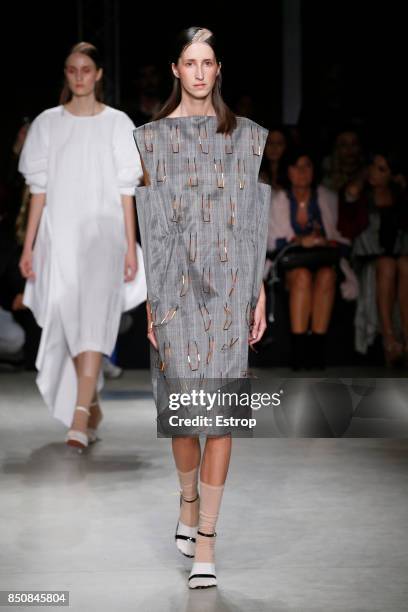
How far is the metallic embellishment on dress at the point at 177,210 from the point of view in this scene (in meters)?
2.94

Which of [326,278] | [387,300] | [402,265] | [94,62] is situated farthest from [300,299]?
[94,62]

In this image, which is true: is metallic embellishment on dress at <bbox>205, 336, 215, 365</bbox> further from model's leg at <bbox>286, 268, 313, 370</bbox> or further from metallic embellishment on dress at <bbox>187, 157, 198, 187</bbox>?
model's leg at <bbox>286, 268, 313, 370</bbox>

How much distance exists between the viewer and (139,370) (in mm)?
7383

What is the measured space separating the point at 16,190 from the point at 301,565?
486cm

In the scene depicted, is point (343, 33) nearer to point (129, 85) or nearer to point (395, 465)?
point (129, 85)

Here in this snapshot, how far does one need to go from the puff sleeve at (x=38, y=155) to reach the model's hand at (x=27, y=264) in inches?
9.1

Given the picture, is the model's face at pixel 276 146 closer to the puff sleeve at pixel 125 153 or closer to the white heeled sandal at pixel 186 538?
the puff sleeve at pixel 125 153

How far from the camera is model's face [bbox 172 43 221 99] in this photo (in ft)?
9.73

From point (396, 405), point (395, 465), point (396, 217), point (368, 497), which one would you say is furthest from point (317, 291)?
point (368, 497)

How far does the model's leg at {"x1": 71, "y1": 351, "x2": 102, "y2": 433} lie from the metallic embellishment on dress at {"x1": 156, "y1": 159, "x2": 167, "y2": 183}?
1.83 meters

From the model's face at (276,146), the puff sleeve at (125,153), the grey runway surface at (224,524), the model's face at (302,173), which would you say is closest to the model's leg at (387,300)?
the model's face at (302,173)

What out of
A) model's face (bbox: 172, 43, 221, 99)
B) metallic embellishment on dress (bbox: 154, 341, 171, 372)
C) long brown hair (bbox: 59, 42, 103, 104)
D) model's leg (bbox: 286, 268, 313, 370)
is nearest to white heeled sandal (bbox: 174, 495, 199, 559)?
metallic embellishment on dress (bbox: 154, 341, 171, 372)

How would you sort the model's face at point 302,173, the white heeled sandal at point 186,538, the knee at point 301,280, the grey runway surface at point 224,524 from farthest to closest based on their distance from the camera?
the model's face at point 302,173, the knee at point 301,280, the white heeled sandal at point 186,538, the grey runway surface at point 224,524

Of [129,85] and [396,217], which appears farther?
[129,85]
